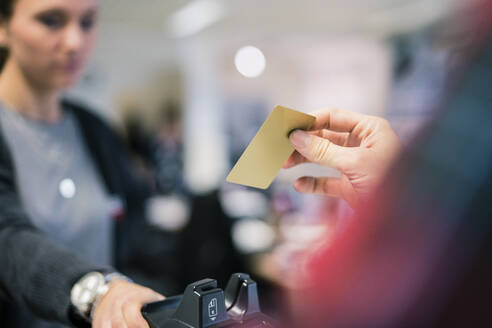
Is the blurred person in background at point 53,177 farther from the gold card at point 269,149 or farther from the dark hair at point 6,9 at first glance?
the gold card at point 269,149

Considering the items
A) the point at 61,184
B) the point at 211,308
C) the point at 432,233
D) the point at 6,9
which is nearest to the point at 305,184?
the point at 211,308

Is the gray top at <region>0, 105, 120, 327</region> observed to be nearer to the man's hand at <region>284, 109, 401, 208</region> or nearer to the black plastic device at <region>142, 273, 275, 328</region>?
the black plastic device at <region>142, 273, 275, 328</region>

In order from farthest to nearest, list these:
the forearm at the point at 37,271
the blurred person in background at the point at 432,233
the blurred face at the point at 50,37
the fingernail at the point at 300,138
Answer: the blurred face at the point at 50,37, the forearm at the point at 37,271, the fingernail at the point at 300,138, the blurred person in background at the point at 432,233

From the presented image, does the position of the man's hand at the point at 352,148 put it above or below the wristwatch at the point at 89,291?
above

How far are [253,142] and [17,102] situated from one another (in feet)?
2.99

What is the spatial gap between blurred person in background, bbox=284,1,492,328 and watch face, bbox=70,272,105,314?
44 centimetres

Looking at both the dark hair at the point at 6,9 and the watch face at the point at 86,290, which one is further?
the dark hair at the point at 6,9

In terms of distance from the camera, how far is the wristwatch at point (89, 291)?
584 mm

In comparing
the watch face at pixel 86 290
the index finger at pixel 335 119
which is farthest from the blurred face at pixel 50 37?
the index finger at pixel 335 119

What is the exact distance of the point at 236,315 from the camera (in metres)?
0.45

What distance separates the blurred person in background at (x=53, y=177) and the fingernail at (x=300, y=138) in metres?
0.36

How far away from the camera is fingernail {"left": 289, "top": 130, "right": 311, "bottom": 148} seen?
0.51 m

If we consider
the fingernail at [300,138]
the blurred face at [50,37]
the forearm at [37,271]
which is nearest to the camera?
the fingernail at [300,138]

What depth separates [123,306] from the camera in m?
0.50
